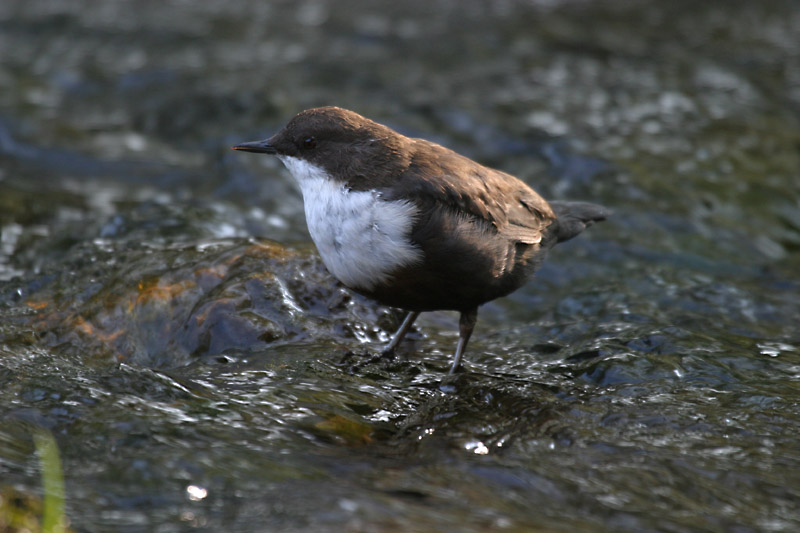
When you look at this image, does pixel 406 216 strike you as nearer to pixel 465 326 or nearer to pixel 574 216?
pixel 465 326

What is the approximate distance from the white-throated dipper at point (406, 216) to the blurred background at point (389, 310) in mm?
436

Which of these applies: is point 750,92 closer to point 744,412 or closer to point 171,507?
point 744,412

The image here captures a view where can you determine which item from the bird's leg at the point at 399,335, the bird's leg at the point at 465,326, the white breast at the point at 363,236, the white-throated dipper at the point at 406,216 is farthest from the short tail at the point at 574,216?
the white breast at the point at 363,236

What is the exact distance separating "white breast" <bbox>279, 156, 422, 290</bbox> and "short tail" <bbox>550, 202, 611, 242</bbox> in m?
1.43

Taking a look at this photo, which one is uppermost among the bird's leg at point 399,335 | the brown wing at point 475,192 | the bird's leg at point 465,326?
the brown wing at point 475,192

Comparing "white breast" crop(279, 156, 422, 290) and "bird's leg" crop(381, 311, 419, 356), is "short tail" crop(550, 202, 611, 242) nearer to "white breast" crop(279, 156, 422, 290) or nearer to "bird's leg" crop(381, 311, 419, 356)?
"bird's leg" crop(381, 311, 419, 356)

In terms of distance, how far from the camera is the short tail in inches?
193

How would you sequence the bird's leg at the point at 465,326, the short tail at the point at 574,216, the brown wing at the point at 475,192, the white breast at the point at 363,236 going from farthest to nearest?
1. the short tail at the point at 574,216
2. the bird's leg at the point at 465,326
3. the brown wing at the point at 475,192
4. the white breast at the point at 363,236

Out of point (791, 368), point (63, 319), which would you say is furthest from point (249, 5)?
point (791, 368)

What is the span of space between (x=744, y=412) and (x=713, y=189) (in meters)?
3.63

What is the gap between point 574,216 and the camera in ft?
16.3

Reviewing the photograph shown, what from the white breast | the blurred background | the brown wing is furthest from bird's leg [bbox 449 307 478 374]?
the white breast

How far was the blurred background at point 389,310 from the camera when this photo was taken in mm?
2867

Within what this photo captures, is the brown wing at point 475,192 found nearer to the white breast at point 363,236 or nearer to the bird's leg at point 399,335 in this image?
the white breast at point 363,236
